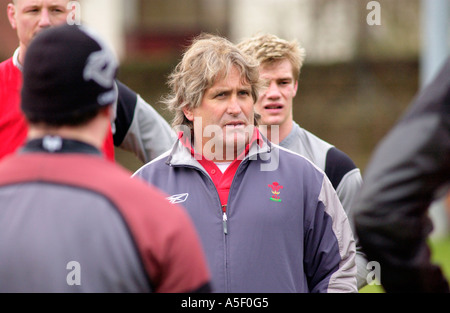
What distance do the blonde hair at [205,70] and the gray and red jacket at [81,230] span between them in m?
1.73

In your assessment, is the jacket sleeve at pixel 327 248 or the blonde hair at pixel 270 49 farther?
the blonde hair at pixel 270 49

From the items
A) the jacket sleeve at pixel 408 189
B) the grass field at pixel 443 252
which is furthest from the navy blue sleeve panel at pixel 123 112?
the grass field at pixel 443 252

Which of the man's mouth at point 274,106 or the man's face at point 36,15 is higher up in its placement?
the man's face at point 36,15

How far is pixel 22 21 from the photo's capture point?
398cm

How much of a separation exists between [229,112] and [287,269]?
0.87m

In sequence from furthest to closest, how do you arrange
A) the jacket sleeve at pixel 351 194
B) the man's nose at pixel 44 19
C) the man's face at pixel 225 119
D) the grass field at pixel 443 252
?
the grass field at pixel 443 252
the jacket sleeve at pixel 351 194
the man's nose at pixel 44 19
the man's face at pixel 225 119

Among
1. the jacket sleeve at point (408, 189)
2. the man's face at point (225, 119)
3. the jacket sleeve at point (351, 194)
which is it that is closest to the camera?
the jacket sleeve at point (408, 189)

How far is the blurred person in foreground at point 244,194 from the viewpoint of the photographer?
11.1 ft

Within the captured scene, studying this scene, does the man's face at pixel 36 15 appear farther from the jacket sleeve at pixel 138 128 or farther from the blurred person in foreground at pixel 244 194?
the blurred person in foreground at pixel 244 194

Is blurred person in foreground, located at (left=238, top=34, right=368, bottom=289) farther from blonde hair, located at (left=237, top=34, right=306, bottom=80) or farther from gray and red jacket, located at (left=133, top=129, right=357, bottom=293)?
gray and red jacket, located at (left=133, top=129, right=357, bottom=293)

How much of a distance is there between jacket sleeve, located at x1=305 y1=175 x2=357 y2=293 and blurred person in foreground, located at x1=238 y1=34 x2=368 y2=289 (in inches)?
Answer: 27.9
